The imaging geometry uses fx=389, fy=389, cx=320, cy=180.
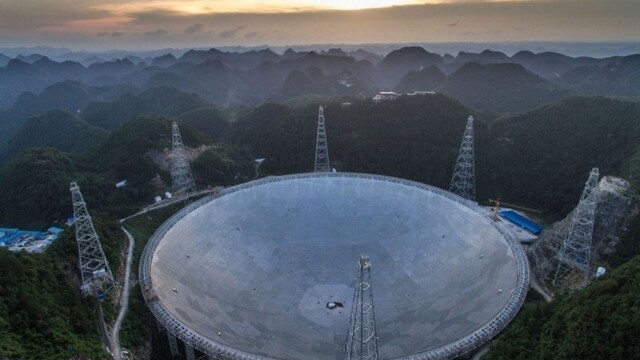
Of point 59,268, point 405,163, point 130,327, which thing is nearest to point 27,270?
point 59,268

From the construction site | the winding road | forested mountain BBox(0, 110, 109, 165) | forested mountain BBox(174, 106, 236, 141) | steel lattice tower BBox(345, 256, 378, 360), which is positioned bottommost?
forested mountain BBox(0, 110, 109, 165)

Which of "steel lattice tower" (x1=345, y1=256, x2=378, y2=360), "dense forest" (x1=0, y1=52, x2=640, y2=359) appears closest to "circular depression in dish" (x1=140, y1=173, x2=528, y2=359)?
"steel lattice tower" (x1=345, y1=256, x2=378, y2=360)

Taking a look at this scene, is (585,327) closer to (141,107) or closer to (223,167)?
(223,167)

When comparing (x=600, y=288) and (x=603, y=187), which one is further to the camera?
(x=603, y=187)

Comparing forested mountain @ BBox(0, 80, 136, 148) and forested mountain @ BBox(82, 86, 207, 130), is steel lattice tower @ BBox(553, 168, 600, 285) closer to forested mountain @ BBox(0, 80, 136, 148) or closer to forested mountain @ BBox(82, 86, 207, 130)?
forested mountain @ BBox(82, 86, 207, 130)

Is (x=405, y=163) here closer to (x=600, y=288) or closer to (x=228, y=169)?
(x=228, y=169)
